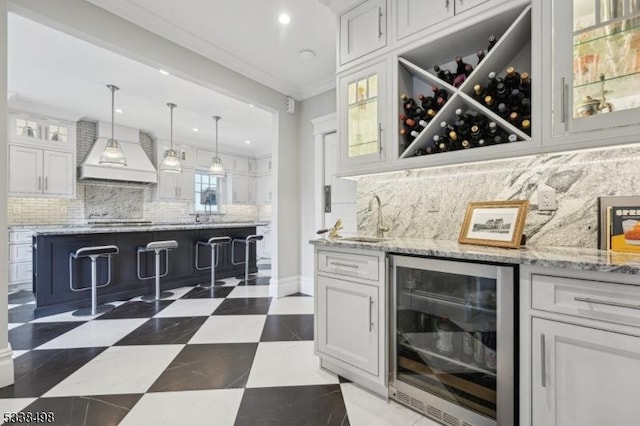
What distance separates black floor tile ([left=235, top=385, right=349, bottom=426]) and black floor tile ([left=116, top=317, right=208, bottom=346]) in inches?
43.3

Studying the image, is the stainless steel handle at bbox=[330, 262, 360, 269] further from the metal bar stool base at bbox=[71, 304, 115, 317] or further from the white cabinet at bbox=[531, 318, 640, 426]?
the metal bar stool base at bbox=[71, 304, 115, 317]

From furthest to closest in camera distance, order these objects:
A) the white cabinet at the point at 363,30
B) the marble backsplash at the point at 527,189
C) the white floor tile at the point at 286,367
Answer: the white cabinet at the point at 363,30
the white floor tile at the point at 286,367
the marble backsplash at the point at 527,189

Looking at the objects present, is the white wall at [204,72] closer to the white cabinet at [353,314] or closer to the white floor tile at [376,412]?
the white cabinet at [353,314]

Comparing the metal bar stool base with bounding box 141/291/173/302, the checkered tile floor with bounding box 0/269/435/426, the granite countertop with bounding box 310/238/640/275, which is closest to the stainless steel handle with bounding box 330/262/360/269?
the granite countertop with bounding box 310/238/640/275

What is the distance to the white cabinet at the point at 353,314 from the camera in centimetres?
171

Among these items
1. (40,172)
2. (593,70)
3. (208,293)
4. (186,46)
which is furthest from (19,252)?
(593,70)

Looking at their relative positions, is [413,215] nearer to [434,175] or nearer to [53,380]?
[434,175]

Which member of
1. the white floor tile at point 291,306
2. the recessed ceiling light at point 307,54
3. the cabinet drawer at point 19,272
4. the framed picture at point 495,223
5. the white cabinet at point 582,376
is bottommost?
the white floor tile at point 291,306

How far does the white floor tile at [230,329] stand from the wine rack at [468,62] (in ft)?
6.62

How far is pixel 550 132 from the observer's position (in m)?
1.46

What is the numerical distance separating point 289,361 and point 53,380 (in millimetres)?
1520

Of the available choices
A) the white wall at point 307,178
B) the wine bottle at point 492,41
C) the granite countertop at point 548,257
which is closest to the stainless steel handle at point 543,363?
the granite countertop at point 548,257

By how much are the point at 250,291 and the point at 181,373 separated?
2139mm

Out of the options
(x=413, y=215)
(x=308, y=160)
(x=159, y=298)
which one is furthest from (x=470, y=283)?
(x=159, y=298)
